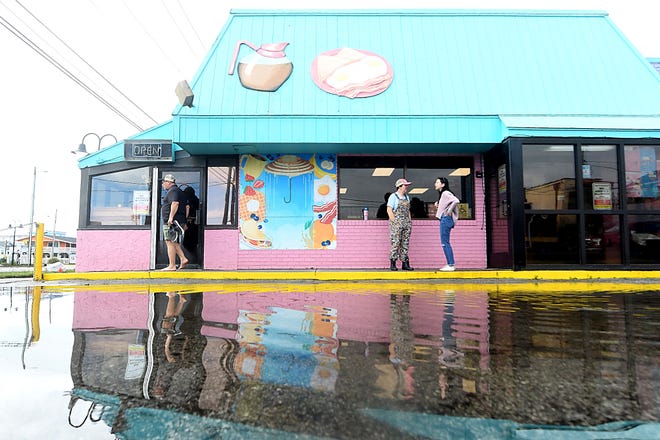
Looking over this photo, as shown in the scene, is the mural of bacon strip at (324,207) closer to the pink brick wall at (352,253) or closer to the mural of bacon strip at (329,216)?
the mural of bacon strip at (329,216)

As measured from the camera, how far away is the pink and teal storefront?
25.4 feet

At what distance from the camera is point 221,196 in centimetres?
898

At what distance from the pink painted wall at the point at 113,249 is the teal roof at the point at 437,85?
2514 mm

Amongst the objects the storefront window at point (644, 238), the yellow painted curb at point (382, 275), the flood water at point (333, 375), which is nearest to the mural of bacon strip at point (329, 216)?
the yellow painted curb at point (382, 275)

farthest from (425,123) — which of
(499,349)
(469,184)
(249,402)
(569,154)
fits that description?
(249,402)

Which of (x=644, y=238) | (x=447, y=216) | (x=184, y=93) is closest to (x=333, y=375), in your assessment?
(x=447, y=216)

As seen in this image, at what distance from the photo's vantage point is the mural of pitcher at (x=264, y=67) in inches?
339

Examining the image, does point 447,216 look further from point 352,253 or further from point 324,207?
point 324,207

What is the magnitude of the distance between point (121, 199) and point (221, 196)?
245cm

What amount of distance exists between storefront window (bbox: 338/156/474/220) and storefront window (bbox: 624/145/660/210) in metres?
3.14

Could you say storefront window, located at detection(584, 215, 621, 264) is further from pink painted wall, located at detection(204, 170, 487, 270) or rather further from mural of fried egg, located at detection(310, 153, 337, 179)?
mural of fried egg, located at detection(310, 153, 337, 179)

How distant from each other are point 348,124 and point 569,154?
15.6 ft

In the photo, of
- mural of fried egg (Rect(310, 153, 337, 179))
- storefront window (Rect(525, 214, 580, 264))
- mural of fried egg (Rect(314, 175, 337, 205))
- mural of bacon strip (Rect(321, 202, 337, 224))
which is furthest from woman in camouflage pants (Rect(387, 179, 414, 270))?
storefront window (Rect(525, 214, 580, 264))

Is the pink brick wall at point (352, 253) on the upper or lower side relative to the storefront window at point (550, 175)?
lower
